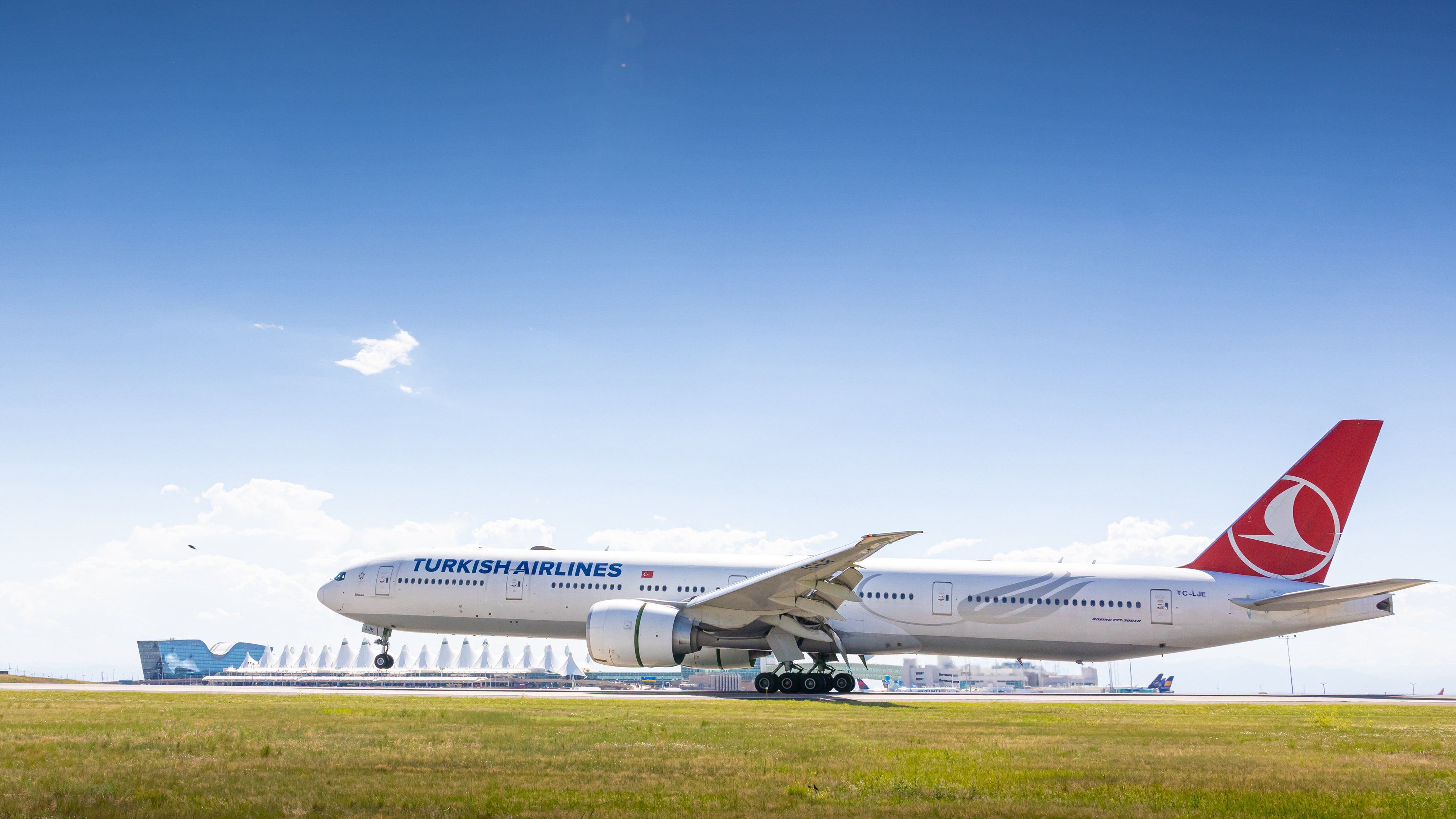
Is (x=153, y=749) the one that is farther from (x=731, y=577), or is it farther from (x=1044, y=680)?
(x=1044, y=680)

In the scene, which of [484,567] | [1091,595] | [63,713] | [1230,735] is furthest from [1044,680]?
[63,713]

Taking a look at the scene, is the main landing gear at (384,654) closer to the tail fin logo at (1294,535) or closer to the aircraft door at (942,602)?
the aircraft door at (942,602)

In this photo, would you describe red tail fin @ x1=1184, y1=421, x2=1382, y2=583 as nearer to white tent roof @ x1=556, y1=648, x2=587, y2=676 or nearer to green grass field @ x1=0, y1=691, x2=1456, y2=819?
green grass field @ x1=0, y1=691, x2=1456, y2=819

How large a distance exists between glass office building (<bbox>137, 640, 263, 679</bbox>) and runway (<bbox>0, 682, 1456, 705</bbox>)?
75.7 m

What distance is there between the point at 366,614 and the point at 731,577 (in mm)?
11825

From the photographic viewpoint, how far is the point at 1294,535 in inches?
1099

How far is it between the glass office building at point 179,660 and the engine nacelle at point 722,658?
88.9 m

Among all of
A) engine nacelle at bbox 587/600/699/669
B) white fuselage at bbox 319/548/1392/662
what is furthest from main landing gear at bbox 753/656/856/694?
engine nacelle at bbox 587/600/699/669

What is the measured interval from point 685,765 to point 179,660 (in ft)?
359

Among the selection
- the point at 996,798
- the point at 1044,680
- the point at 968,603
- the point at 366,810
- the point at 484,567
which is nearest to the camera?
the point at 366,810

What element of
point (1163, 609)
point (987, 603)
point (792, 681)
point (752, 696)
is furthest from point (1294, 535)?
point (752, 696)

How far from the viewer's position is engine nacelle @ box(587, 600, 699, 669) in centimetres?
2348

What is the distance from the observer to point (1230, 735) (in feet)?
45.3

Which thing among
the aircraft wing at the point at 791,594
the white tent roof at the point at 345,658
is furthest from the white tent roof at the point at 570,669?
the aircraft wing at the point at 791,594
